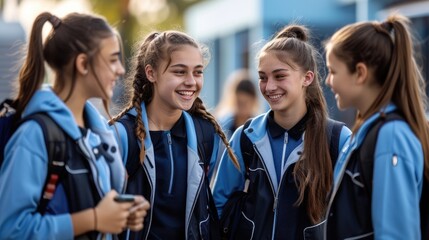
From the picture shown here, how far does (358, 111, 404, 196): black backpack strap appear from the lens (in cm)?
339

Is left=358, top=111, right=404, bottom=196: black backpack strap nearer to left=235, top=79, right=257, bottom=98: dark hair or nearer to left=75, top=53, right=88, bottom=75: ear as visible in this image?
left=75, top=53, right=88, bottom=75: ear

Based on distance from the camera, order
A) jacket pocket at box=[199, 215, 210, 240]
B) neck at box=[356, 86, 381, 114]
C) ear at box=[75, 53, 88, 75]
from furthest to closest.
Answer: jacket pocket at box=[199, 215, 210, 240] → neck at box=[356, 86, 381, 114] → ear at box=[75, 53, 88, 75]

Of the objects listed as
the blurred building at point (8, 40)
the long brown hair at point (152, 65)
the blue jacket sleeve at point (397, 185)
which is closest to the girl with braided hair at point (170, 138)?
the long brown hair at point (152, 65)

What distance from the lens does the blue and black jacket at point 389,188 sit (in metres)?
3.28

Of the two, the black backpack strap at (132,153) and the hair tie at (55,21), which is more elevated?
the hair tie at (55,21)

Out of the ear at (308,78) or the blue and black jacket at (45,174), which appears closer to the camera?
the blue and black jacket at (45,174)

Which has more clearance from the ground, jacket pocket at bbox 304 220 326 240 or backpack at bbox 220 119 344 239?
backpack at bbox 220 119 344 239

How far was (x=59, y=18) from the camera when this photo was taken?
347 cm

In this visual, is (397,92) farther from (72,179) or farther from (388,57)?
(72,179)

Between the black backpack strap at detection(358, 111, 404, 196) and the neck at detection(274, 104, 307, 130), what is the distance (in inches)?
39.5

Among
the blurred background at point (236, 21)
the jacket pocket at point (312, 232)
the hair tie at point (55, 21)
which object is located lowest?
the jacket pocket at point (312, 232)

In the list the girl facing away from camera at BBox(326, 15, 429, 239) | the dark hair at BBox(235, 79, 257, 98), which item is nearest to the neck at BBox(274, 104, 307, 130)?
the girl facing away from camera at BBox(326, 15, 429, 239)

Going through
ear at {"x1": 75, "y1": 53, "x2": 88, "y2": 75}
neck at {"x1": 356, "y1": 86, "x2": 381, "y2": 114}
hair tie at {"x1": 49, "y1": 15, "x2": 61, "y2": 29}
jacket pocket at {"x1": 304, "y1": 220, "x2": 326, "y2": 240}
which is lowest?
jacket pocket at {"x1": 304, "y1": 220, "x2": 326, "y2": 240}

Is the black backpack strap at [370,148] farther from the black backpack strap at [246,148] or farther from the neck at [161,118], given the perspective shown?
the neck at [161,118]
